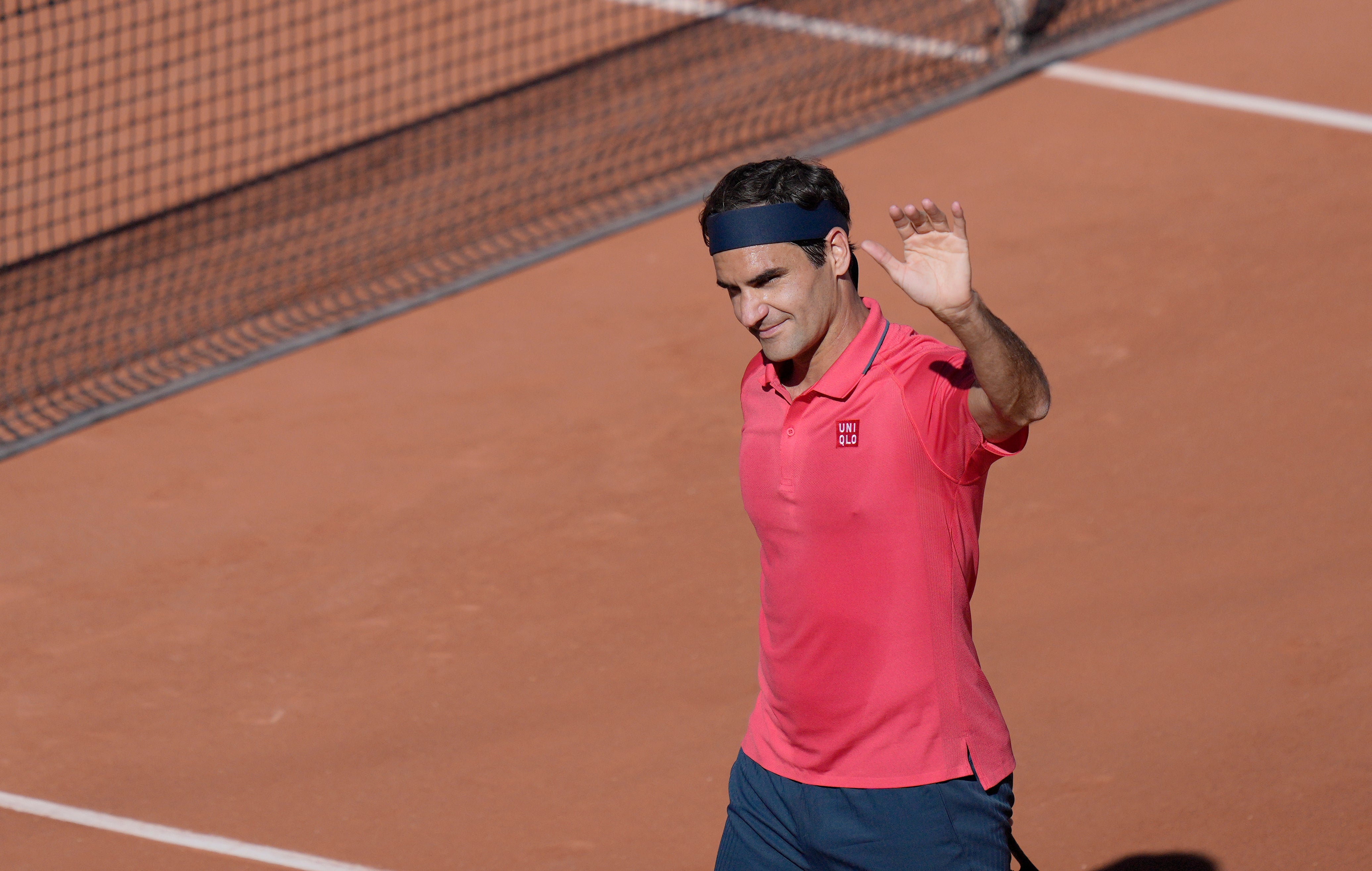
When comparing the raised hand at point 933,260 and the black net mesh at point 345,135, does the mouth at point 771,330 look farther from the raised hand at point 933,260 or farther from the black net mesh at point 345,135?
the black net mesh at point 345,135

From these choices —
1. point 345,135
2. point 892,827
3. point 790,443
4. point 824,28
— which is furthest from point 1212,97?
point 892,827

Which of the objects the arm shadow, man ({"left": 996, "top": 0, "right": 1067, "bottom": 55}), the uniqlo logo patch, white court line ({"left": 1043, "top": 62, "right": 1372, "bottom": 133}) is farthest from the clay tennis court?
the uniqlo logo patch

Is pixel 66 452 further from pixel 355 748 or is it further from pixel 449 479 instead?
pixel 355 748

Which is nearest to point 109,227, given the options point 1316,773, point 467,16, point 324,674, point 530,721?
point 467,16

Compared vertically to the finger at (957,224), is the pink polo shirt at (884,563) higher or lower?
lower

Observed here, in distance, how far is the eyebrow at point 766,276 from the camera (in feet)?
11.6

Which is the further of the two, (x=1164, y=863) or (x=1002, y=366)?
(x=1164, y=863)

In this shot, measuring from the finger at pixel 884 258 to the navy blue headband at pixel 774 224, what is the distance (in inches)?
7.5

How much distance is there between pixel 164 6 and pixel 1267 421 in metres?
9.27

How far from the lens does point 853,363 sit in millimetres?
3516

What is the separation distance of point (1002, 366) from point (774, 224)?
0.63 metres

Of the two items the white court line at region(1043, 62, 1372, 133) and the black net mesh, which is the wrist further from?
the white court line at region(1043, 62, 1372, 133)

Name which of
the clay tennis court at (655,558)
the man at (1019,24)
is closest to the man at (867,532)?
the clay tennis court at (655,558)

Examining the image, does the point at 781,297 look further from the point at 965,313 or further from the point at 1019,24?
the point at 1019,24
